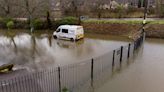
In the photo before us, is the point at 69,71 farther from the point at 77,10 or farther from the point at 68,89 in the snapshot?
the point at 77,10

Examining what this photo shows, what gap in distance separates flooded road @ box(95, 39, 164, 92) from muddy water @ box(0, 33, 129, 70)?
11.5 ft

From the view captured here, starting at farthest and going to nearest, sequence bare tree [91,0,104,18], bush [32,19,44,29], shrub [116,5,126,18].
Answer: bare tree [91,0,104,18] → shrub [116,5,126,18] → bush [32,19,44,29]

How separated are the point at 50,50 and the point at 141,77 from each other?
862cm

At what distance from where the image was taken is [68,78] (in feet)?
34.3

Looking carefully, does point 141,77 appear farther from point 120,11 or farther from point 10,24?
point 10,24


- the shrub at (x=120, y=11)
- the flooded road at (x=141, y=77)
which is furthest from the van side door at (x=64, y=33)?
the shrub at (x=120, y=11)

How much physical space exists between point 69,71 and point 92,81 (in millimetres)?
1654

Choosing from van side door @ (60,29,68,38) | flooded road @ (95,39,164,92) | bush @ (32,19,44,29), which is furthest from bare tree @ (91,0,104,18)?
flooded road @ (95,39,164,92)

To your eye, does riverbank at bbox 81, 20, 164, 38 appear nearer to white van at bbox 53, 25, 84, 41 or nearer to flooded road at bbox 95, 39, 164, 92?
white van at bbox 53, 25, 84, 41

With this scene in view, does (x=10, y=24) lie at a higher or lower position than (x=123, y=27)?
higher

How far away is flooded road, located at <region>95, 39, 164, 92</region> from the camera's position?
10.0m

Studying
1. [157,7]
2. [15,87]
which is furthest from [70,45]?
[157,7]

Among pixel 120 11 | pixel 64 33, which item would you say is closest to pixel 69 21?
pixel 64 33

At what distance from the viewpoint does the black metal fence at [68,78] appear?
28.1ft
